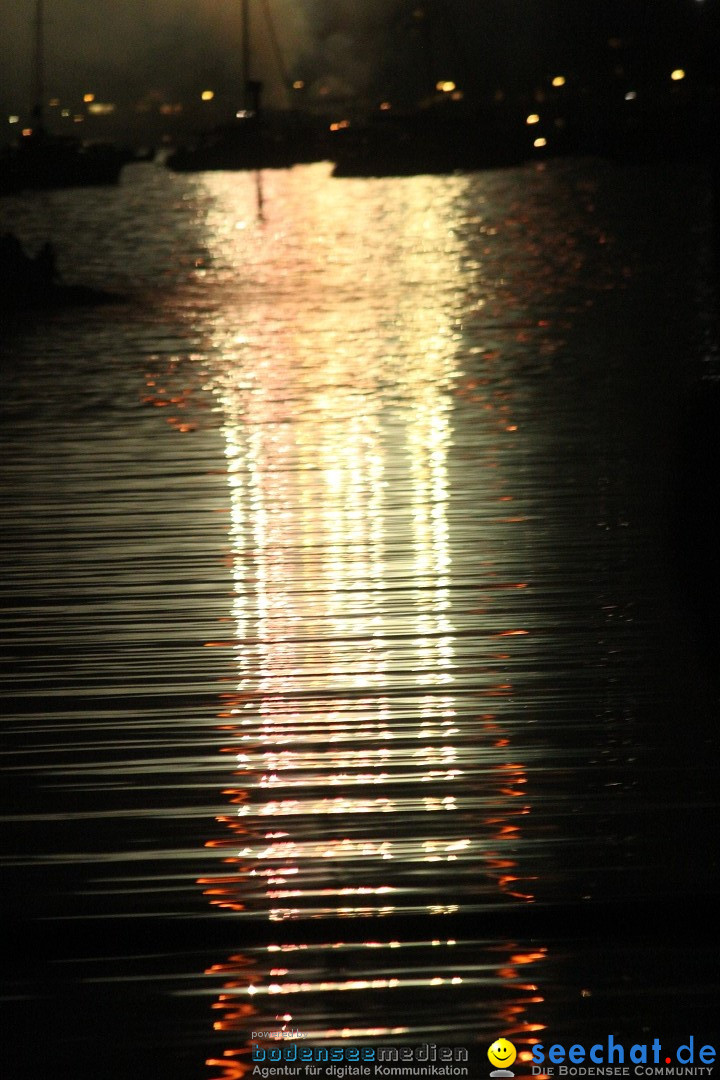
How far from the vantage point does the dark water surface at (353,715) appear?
10.2 feet

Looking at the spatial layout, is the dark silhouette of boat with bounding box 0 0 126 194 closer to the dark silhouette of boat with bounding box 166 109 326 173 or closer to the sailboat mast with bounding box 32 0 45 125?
the sailboat mast with bounding box 32 0 45 125

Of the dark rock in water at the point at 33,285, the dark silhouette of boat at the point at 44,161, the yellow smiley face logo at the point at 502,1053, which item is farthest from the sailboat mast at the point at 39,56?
the yellow smiley face logo at the point at 502,1053

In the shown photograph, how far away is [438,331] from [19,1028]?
39.4ft

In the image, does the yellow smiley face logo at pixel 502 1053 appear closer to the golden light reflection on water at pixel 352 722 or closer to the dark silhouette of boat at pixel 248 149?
the golden light reflection on water at pixel 352 722

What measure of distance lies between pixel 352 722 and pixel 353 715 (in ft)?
0.19

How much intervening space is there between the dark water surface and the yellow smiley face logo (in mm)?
30

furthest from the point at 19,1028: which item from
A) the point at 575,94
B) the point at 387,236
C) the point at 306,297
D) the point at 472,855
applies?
the point at 575,94

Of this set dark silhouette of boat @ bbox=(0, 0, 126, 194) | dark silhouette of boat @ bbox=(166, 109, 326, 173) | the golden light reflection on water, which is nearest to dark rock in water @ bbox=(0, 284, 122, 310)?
the golden light reflection on water

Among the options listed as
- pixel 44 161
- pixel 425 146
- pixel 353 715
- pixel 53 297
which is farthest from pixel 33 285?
pixel 425 146

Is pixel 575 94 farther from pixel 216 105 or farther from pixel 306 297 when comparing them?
pixel 306 297

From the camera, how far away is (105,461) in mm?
8367

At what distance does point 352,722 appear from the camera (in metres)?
4.46

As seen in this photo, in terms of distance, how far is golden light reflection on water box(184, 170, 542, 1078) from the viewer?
317 centimetres

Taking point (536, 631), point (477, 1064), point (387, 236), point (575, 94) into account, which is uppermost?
point (575, 94)
